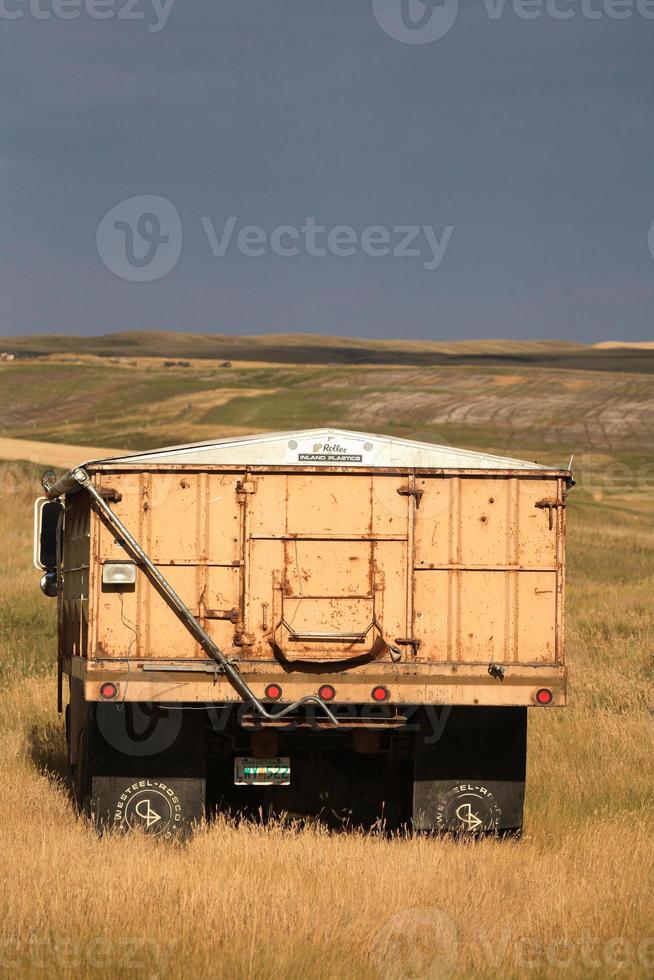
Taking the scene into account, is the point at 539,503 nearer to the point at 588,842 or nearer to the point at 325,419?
the point at 588,842

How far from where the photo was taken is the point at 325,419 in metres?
79.9

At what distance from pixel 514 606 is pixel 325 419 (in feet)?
233

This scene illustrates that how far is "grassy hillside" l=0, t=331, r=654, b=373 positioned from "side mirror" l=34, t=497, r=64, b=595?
349 ft

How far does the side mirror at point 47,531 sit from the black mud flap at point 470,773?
3602 millimetres

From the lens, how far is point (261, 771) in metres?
9.36

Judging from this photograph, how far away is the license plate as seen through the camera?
30.6ft

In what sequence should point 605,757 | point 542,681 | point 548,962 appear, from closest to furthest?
point 548,962 → point 542,681 → point 605,757

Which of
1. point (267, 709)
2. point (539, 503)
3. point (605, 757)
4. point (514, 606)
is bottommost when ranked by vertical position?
point (605, 757)

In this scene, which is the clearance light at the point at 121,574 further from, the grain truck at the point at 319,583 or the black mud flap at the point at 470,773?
the black mud flap at the point at 470,773

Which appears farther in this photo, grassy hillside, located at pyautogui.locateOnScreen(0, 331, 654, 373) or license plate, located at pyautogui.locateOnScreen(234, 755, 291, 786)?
grassy hillside, located at pyautogui.locateOnScreen(0, 331, 654, 373)

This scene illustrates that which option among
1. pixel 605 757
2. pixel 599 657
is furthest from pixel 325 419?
pixel 605 757

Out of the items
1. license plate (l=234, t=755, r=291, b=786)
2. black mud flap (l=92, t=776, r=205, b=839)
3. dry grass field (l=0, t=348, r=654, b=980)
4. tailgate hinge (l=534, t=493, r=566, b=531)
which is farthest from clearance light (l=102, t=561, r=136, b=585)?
tailgate hinge (l=534, t=493, r=566, b=531)

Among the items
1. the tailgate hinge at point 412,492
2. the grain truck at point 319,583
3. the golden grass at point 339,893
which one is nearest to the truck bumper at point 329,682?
the grain truck at point 319,583

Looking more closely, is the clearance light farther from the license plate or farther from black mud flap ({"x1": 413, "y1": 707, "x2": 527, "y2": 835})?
black mud flap ({"x1": 413, "y1": 707, "x2": 527, "y2": 835})
